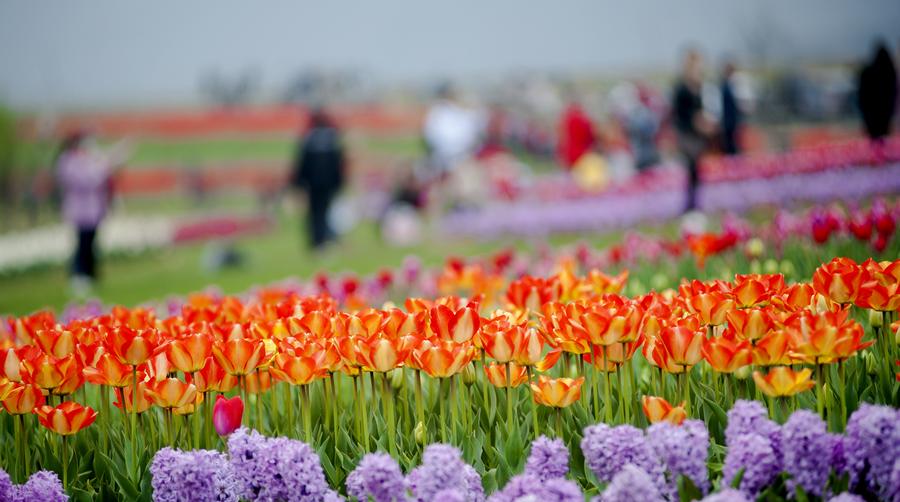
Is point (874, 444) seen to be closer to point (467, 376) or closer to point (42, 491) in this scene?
point (467, 376)

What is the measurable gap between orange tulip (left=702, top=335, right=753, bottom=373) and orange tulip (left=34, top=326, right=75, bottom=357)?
1.89 m

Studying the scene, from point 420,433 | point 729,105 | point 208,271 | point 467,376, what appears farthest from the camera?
point 729,105

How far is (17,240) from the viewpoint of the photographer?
17.7 m

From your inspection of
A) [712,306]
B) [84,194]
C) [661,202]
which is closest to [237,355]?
[712,306]

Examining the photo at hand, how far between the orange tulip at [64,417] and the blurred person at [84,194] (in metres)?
9.04

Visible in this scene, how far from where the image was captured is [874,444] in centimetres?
221

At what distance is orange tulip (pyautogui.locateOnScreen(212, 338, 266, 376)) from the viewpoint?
9.02 ft

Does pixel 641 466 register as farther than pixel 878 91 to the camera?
No

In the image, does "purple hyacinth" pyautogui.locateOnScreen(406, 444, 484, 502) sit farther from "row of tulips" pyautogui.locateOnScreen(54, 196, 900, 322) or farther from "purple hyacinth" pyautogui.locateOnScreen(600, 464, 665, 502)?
"row of tulips" pyautogui.locateOnScreen(54, 196, 900, 322)

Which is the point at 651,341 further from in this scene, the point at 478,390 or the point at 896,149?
the point at 896,149

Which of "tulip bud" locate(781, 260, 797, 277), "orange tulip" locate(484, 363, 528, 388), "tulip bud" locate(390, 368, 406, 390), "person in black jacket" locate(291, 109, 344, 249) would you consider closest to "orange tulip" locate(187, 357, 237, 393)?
"tulip bud" locate(390, 368, 406, 390)

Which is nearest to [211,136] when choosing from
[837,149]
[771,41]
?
[771,41]

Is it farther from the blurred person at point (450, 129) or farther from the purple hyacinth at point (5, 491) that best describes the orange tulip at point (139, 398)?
the blurred person at point (450, 129)

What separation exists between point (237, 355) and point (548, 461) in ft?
2.92
